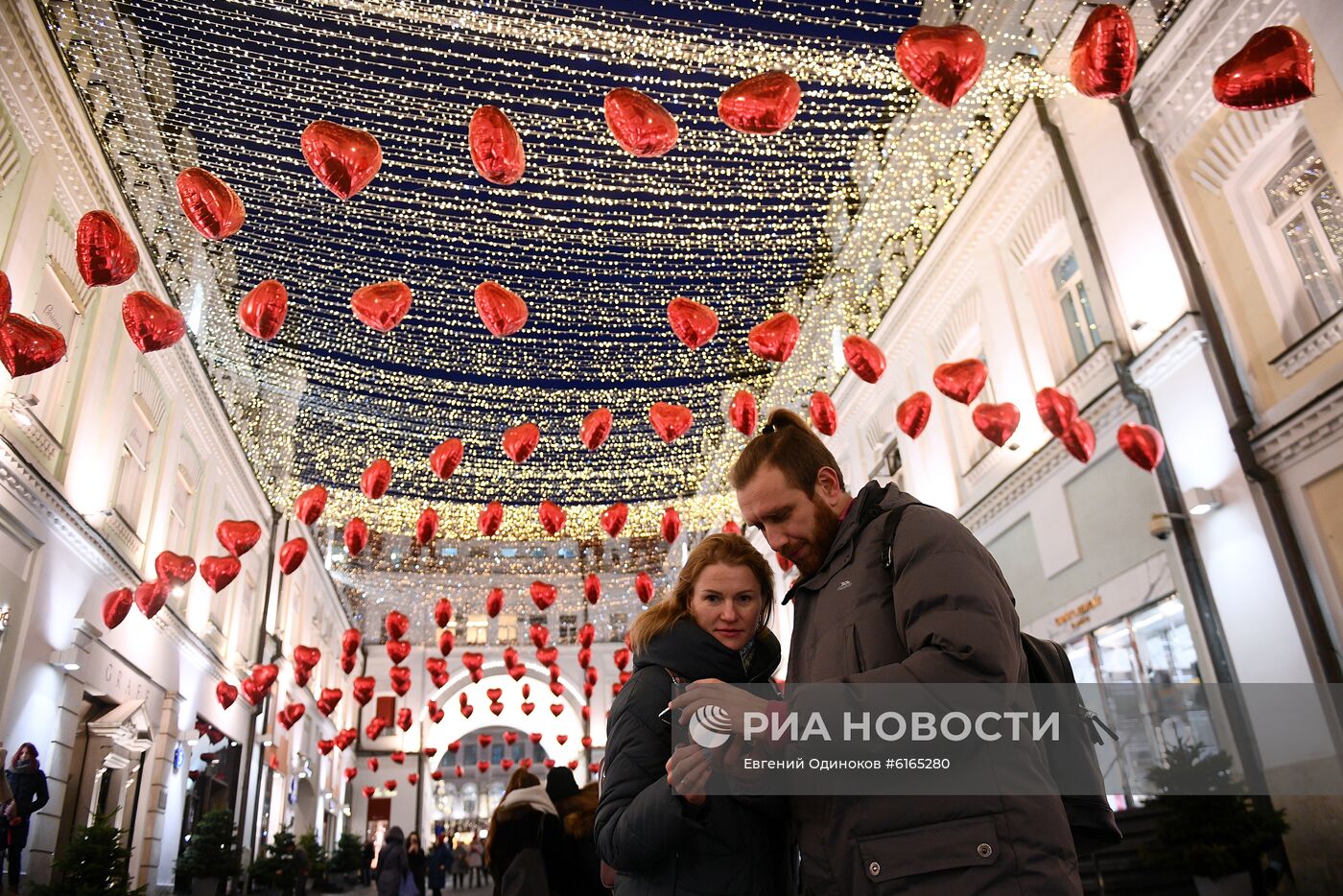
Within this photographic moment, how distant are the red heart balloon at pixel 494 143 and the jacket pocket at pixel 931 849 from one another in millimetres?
7352

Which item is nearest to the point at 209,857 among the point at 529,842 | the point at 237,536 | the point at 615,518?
the point at 237,536

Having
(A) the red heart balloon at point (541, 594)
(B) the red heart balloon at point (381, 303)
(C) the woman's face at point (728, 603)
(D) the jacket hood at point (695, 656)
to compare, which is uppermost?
(B) the red heart balloon at point (381, 303)

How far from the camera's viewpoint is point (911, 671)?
194 cm

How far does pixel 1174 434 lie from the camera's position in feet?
33.4

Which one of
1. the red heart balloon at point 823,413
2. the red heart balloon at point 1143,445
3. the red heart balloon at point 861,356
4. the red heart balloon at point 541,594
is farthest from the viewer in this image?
the red heart balloon at point 541,594

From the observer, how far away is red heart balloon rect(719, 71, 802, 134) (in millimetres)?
7922

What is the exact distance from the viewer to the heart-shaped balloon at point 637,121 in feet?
26.2

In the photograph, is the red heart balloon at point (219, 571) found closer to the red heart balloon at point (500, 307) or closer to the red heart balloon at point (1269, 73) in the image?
the red heart balloon at point (500, 307)

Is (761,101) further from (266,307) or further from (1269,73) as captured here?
(266,307)

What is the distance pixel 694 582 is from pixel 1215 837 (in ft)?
22.3

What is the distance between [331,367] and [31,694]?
6310mm

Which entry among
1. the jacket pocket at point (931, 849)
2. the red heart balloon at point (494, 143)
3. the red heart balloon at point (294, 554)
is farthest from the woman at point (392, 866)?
the jacket pocket at point (931, 849)

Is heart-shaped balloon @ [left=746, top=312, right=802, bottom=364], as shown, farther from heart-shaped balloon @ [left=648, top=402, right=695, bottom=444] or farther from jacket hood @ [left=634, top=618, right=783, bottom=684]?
jacket hood @ [left=634, top=618, right=783, bottom=684]

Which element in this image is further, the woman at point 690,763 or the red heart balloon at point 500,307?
the red heart balloon at point 500,307
